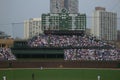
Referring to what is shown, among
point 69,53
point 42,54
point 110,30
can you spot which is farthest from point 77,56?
point 110,30

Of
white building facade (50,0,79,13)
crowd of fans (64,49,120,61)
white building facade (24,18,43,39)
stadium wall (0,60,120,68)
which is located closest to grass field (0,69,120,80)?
stadium wall (0,60,120,68)

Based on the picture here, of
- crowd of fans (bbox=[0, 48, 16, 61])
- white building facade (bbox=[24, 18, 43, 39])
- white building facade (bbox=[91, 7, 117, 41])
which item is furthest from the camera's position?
white building facade (bbox=[91, 7, 117, 41])

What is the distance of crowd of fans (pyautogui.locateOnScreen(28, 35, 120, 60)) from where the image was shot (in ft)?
171

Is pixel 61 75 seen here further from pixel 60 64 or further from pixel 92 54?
pixel 92 54

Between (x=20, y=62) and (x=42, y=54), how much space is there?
14.7 ft

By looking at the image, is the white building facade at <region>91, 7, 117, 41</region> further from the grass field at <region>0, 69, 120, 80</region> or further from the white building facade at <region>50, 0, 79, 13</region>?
the grass field at <region>0, 69, 120, 80</region>

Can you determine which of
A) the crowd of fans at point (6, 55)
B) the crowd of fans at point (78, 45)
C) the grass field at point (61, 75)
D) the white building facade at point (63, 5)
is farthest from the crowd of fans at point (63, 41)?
the white building facade at point (63, 5)

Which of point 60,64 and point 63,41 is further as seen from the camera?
point 63,41

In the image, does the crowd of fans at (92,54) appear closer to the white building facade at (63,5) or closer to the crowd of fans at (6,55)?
the crowd of fans at (6,55)

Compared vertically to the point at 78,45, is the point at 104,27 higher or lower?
higher

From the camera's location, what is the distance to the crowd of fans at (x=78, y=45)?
5206cm

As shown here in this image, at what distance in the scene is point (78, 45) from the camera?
55.3 metres

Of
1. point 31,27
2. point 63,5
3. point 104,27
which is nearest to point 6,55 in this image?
point 31,27

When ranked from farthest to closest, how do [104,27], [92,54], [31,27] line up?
[104,27] < [31,27] < [92,54]
